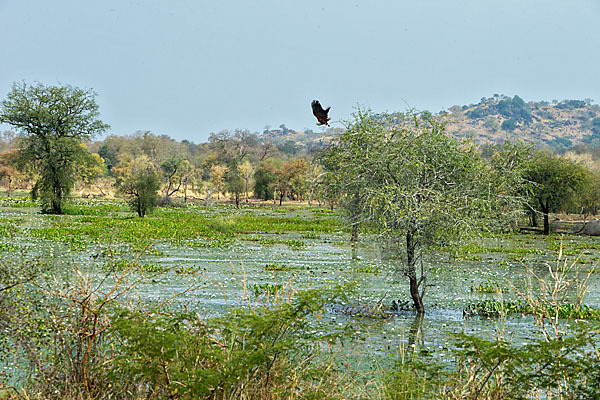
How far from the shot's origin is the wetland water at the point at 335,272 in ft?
39.7

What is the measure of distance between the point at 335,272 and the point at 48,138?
33.5m

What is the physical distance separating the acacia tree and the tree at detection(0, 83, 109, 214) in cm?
3698

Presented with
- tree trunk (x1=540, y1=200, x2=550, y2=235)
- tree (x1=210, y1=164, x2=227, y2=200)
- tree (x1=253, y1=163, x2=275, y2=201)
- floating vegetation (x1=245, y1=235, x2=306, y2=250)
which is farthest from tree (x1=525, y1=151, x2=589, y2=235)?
tree (x1=210, y1=164, x2=227, y2=200)

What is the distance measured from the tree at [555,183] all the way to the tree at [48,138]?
118 feet

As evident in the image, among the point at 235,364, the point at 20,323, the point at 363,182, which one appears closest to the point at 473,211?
the point at 363,182

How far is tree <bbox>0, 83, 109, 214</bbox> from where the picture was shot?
4434 centimetres

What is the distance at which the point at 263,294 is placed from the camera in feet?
48.2

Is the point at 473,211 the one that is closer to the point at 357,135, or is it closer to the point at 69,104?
the point at 357,135

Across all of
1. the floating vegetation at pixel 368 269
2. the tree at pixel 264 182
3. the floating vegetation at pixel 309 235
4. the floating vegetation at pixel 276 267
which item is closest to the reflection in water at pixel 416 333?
the floating vegetation at pixel 368 269

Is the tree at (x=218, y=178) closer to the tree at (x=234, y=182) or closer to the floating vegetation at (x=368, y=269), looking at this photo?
the tree at (x=234, y=182)

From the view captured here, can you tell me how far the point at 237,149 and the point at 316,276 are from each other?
84.8 m

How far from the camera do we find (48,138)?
44.3 m

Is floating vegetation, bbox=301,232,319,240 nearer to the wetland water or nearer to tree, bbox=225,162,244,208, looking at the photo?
the wetland water

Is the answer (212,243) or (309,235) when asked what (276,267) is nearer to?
(212,243)
